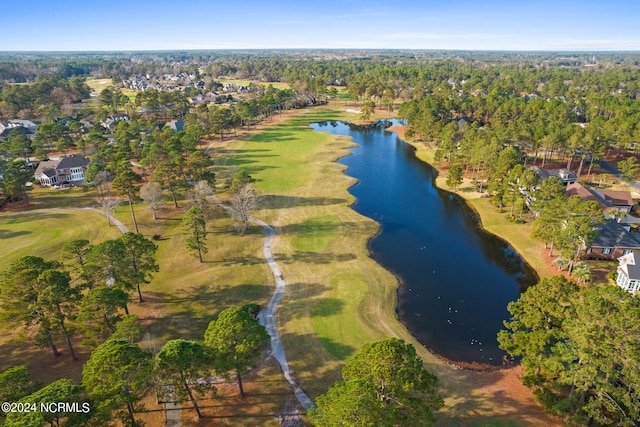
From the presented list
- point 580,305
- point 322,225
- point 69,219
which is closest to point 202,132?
point 69,219

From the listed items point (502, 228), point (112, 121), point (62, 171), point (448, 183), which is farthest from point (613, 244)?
point (112, 121)

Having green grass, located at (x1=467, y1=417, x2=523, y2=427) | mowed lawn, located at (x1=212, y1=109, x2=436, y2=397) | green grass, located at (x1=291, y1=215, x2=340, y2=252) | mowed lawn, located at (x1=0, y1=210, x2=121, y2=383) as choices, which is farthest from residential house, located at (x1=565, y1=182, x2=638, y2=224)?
mowed lawn, located at (x1=0, y1=210, x2=121, y2=383)

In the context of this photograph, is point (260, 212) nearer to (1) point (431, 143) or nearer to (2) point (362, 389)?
(2) point (362, 389)

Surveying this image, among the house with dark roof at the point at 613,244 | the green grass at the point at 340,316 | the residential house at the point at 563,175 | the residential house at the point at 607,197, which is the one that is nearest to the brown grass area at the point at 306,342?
the green grass at the point at 340,316

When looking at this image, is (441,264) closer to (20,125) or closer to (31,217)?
(31,217)

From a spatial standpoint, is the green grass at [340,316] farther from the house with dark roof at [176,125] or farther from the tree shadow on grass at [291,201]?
the house with dark roof at [176,125]

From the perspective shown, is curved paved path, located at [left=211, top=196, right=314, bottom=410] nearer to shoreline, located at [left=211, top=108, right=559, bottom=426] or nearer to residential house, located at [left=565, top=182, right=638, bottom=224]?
shoreline, located at [left=211, top=108, right=559, bottom=426]
